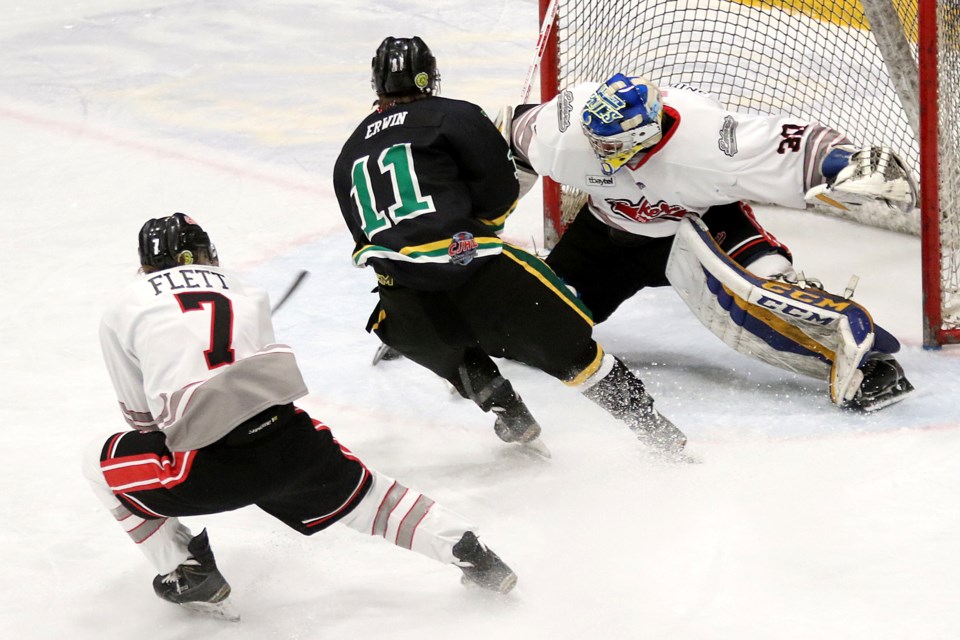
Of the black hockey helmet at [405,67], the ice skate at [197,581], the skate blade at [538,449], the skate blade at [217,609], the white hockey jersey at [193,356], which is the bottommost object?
the skate blade at [217,609]

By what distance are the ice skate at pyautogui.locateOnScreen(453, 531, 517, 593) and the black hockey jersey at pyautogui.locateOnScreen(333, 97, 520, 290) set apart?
2.12 ft

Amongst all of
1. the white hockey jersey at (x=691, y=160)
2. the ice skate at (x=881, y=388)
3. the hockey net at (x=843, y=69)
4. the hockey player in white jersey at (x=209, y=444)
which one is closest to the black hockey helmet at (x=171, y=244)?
the hockey player in white jersey at (x=209, y=444)

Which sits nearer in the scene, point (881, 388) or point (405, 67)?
point (405, 67)

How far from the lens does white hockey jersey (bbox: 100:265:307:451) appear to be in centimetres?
222

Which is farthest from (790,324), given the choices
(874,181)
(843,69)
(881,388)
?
(843,69)

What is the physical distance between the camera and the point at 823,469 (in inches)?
109

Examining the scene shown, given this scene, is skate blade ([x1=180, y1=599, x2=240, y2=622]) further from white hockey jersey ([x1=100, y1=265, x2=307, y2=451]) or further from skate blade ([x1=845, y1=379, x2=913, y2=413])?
skate blade ([x1=845, y1=379, x2=913, y2=413])

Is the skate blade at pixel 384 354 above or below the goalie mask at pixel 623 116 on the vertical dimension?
below

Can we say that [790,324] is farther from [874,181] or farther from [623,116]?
[623,116]

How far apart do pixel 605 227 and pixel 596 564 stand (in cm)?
113

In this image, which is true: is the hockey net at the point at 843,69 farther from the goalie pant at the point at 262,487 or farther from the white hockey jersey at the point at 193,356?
the white hockey jersey at the point at 193,356

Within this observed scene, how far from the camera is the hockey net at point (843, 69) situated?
321cm

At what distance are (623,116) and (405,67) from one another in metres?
0.51

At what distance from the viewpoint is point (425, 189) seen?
9.09 ft
